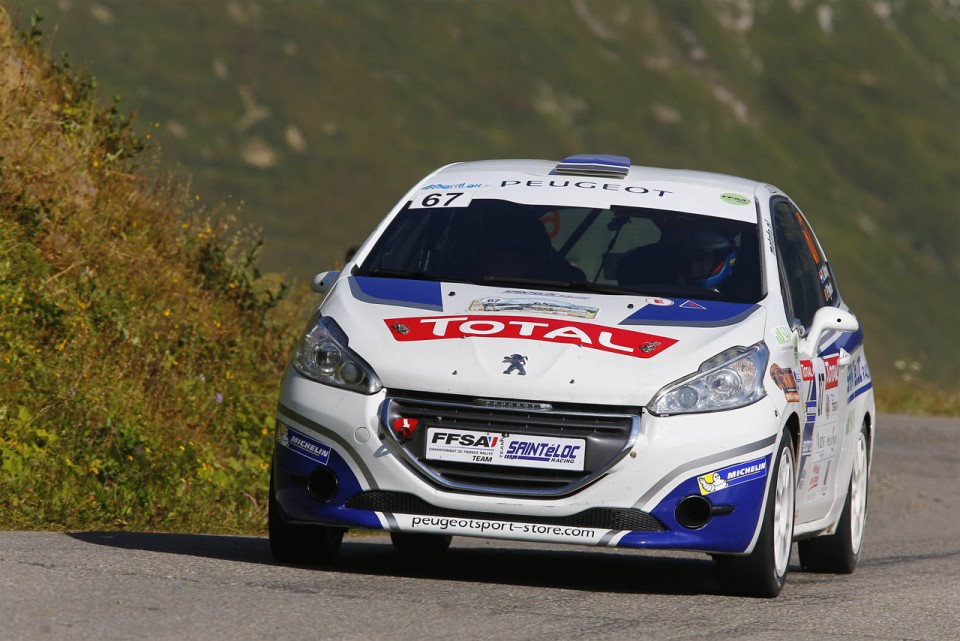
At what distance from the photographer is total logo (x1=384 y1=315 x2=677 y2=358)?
6566mm

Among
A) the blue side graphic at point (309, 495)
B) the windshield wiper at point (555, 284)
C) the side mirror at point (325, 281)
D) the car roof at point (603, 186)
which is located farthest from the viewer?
the car roof at point (603, 186)

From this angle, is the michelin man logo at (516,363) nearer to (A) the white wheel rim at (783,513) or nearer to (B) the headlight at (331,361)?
(B) the headlight at (331,361)

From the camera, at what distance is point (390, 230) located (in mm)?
7863

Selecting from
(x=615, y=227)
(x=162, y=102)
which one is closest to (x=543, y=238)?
(x=615, y=227)

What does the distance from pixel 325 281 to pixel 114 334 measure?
3.16m

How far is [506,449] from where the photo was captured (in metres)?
6.42

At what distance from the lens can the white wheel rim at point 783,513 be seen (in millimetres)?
6895

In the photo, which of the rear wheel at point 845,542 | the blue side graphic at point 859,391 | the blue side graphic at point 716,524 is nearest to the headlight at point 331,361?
the blue side graphic at point 716,524

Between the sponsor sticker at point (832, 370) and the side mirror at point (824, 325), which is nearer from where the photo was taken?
the side mirror at point (824, 325)

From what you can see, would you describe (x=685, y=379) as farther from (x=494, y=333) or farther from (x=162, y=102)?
(x=162, y=102)

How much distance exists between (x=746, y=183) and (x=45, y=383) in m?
3.92

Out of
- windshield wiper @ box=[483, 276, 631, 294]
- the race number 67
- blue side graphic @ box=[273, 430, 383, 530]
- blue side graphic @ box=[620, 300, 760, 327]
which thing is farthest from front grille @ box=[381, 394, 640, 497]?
the race number 67

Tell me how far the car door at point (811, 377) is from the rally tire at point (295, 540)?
6.79ft

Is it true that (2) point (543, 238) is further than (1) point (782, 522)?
Yes
